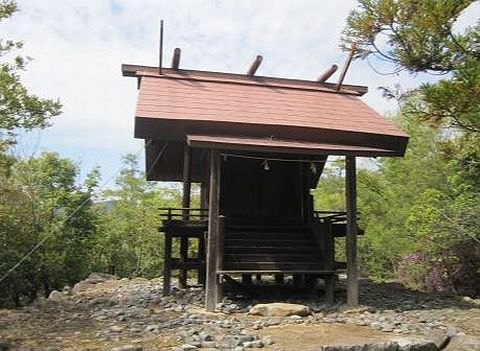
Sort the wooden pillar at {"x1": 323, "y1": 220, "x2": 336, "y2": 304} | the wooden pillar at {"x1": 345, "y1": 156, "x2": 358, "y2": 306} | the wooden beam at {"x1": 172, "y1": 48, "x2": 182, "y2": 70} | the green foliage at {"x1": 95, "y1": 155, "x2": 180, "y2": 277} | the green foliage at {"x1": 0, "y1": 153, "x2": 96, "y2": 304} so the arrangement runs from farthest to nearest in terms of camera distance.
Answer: the green foliage at {"x1": 95, "y1": 155, "x2": 180, "y2": 277}, the green foliage at {"x1": 0, "y1": 153, "x2": 96, "y2": 304}, the wooden beam at {"x1": 172, "y1": 48, "x2": 182, "y2": 70}, the wooden pillar at {"x1": 323, "y1": 220, "x2": 336, "y2": 304}, the wooden pillar at {"x1": 345, "y1": 156, "x2": 358, "y2": 306}

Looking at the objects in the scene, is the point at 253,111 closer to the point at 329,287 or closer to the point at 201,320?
the point at 329,287

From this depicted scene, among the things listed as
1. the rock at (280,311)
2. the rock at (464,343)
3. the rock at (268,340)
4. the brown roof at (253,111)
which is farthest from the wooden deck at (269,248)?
the rock at (464,343)

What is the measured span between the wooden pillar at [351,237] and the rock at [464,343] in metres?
2.95

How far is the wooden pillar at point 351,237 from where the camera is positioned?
9.59 m

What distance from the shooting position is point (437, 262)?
49.3 feet

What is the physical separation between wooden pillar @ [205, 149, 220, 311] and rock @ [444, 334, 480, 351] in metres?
4.02

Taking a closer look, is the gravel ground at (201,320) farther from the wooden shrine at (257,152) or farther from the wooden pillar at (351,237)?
the wooden shrine at (257,152)

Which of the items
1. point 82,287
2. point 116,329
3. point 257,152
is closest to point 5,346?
point 116,329

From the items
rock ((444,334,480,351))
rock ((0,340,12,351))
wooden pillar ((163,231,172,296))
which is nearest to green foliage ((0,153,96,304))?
wooden pillar ((163,231,172,296))

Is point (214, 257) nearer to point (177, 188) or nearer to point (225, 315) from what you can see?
point (225, 315)

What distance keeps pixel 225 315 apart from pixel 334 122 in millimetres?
4556

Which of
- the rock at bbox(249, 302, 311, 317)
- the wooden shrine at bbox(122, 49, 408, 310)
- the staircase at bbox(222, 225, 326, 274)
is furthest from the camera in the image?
the staircase at bbox(222, 225, 326, 274)

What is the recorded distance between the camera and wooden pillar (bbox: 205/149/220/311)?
900 cm

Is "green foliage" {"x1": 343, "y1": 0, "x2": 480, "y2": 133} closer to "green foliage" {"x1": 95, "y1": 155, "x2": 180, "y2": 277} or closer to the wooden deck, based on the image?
the wooden deck
